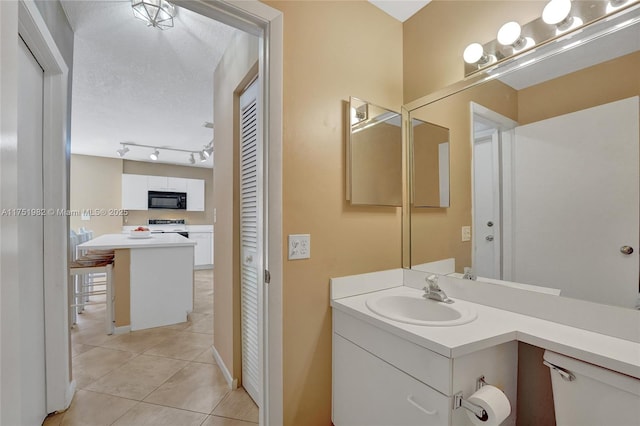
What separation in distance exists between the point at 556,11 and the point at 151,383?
3010 mm

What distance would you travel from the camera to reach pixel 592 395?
0.84m

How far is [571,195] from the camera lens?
1.07 metres

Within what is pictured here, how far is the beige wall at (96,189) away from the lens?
220 inches

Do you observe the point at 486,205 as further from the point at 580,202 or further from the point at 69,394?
the point at 69,394

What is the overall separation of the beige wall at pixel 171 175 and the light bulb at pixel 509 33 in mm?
6717

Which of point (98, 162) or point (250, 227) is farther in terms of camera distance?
point (98, 162)

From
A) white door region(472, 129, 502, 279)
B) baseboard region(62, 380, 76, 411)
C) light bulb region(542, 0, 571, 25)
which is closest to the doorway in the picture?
white door region(472, 129, 502, 279)

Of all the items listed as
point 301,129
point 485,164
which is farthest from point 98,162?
point 485,164

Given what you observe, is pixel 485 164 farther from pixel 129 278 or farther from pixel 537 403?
pixel 129 278

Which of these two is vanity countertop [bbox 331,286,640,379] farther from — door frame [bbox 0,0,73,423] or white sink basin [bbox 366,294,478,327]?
door frame [bbox 0,0,73,423]

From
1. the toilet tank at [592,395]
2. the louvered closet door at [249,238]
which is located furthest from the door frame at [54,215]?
the toilet tank at [592,395]

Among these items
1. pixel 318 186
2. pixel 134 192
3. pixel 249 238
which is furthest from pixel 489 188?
pixel 134 192

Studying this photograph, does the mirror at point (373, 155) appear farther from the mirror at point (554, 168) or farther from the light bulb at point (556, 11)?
the light bulb at point (556, 11)

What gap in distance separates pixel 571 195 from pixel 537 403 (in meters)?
0.88
